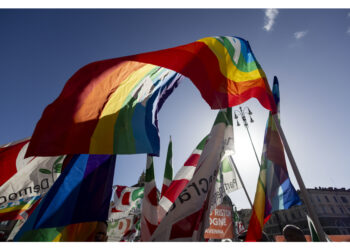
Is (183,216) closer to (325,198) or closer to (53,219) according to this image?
(53,219)

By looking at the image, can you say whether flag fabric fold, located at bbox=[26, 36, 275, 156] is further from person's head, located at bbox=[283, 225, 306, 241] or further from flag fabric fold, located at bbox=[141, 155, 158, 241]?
person's head, located at bbox=[283, 225, 306, 241]

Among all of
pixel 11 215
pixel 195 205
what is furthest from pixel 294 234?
pixel 11 215

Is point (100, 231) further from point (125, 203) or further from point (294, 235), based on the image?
point (125, 203)

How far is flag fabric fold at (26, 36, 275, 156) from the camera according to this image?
8.22ft

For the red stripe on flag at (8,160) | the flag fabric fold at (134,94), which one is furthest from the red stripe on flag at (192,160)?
the red stripe on flag at (8,160)

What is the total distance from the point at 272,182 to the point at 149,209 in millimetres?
2544

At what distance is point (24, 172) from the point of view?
18.3 ft

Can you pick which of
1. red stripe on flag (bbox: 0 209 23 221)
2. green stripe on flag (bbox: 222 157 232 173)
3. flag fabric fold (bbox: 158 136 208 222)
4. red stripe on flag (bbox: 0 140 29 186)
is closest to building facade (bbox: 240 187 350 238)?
green stripe on flag (bbox: 222 157 232 173)

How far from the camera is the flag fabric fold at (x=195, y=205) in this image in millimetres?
2385

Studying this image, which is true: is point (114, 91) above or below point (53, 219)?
above

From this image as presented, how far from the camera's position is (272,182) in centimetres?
382

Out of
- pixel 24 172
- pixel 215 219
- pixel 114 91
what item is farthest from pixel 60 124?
pixel 215 219

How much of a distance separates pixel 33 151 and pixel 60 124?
1.44 feet

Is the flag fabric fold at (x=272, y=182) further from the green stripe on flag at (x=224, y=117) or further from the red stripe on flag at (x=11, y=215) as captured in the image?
the red stripe on flag at (x=11, y=215)
